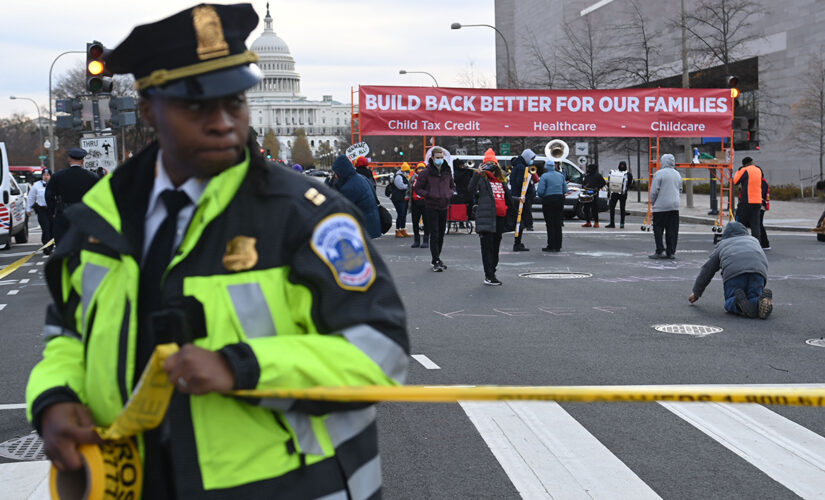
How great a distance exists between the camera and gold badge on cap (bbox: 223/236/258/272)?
197 cm

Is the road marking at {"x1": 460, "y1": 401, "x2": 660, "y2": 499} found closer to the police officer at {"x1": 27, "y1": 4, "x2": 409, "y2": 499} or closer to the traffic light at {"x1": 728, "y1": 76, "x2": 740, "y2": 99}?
the police officer at {"x1": 27, "y1": 4, "x2": 409, "y2": 499}

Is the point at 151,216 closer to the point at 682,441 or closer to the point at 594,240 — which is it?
the point at 682,441

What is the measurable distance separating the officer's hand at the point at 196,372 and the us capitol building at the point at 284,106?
5806 inches

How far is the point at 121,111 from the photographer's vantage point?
61.7 ft

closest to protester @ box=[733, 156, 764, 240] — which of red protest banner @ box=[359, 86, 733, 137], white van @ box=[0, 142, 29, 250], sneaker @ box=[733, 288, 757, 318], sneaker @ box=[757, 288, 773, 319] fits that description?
red protest banner @ box=[359, 86, 733, 137]

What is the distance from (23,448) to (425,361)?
331 centimetres

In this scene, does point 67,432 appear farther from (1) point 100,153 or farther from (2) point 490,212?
(1) point 100,153

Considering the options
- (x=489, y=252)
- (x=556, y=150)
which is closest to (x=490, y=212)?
(x=489, y=252)

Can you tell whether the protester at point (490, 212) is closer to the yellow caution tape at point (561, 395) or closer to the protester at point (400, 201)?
the protester at point (400, 201)

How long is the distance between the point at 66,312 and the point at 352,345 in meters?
0.69

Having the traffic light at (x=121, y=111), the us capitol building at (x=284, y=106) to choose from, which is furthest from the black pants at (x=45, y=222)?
the us capitol building at (x=284, y=106)

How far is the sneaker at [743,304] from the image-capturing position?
1020cm

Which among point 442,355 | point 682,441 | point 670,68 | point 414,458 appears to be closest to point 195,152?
point 414,458

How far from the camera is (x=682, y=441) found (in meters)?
5.67
